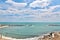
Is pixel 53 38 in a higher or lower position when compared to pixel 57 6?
lower

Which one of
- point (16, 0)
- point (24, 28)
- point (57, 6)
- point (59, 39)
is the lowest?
point (59, 39)

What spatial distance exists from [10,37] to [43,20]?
710 millimetres

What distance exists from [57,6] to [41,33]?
0.59m

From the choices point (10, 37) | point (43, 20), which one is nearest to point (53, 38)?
point (43, 20)

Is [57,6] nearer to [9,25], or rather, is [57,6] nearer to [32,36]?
[32,36]

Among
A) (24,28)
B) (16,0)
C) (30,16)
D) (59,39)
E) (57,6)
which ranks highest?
(16,0)

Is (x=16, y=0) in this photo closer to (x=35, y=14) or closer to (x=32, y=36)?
(x=35, y=14)

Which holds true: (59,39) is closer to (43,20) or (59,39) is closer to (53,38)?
(53,38)

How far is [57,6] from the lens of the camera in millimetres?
2311

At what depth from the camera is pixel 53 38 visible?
7.48 ft

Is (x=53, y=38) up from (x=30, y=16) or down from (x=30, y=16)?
down

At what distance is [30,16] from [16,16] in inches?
10.8

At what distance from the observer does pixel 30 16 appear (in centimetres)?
235

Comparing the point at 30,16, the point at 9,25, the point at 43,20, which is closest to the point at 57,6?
the point at 43,20
